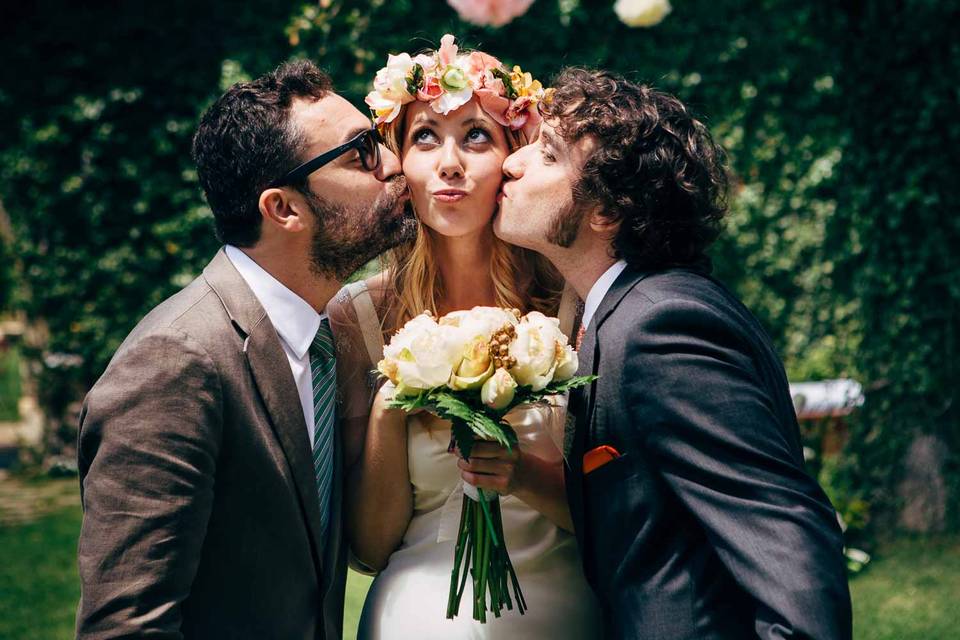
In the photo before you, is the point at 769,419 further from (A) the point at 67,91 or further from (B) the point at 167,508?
(A) the point at 67,91

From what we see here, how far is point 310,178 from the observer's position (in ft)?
10.1

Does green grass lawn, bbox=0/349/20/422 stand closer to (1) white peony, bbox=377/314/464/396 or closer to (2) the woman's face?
(2) the woman's face

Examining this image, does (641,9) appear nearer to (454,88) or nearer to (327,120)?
(454,88)

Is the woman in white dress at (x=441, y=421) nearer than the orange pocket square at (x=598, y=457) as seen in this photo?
No

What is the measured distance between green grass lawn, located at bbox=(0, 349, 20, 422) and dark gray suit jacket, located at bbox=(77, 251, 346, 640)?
1216cm

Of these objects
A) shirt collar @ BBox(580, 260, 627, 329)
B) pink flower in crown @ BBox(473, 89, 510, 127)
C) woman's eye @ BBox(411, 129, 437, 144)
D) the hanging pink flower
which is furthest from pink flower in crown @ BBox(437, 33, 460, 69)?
the hanging pink flower

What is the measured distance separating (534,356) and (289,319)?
31.8 inches

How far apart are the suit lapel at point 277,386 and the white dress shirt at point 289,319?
0.13 m

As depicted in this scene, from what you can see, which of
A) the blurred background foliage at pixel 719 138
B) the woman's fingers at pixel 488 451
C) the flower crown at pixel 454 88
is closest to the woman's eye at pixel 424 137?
the flower crown at pixel 454 88

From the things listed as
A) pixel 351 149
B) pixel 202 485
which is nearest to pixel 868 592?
pixel 351 149

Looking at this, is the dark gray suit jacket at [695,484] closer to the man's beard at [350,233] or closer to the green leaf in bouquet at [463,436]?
the green leaf in bouquet at [463,436]

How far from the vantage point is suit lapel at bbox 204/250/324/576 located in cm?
268

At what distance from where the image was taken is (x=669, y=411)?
242 centimetres

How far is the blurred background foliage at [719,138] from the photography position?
627cm
